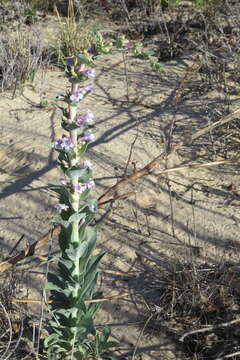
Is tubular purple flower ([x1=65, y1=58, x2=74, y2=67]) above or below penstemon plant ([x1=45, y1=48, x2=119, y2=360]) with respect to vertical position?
above

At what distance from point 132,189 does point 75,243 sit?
1.52 meters

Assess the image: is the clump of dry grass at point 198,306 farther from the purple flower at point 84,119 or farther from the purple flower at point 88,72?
the purple flower at point 88,72

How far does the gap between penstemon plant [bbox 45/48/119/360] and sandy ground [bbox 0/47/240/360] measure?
0.40 metres

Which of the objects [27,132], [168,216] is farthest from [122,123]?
[168,216]

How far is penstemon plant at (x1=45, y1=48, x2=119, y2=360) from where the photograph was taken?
68.1 inches

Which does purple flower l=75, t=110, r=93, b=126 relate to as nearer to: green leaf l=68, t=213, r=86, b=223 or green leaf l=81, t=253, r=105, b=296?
green leaf l=68, t=213, r=86, b=223

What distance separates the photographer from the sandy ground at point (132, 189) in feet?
9.33

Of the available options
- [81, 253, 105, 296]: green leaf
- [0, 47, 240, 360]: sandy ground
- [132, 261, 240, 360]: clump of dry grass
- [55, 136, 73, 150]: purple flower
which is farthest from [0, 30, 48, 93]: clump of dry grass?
[55, 136, 73, 150]: purple flower

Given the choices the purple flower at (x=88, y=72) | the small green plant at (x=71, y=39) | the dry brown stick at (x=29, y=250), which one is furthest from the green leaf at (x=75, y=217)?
the small green plant at (x=71, y=39)

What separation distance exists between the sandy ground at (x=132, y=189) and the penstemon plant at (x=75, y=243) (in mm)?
396

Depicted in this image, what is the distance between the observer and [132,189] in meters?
3.46

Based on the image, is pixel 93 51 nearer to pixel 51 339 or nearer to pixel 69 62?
pixel 69 62

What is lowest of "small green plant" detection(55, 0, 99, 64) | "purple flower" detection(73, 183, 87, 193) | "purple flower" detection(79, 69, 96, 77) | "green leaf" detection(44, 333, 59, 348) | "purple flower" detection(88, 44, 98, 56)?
"green leaf" detection(44, 333, 59, 348)

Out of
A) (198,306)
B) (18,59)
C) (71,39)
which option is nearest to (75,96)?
(198,306)
